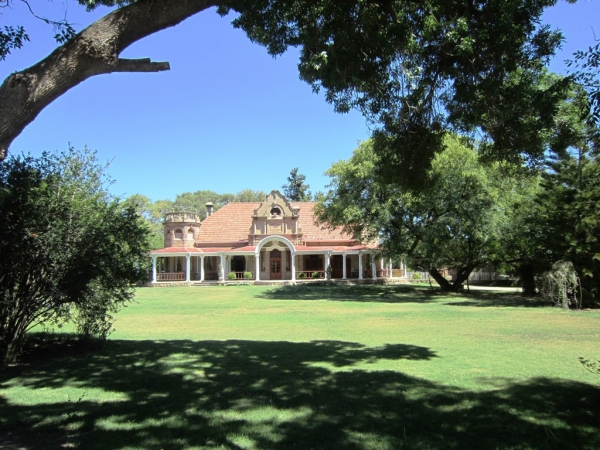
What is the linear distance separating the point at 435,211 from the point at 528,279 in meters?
7.23

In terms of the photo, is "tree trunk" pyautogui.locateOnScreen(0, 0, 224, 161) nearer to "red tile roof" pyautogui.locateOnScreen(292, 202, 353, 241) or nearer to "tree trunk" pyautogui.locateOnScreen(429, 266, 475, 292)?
"tree trunk" pyautogui.locateOnScreen(429, 266, 475, 292)

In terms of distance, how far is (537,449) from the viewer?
13.9ft

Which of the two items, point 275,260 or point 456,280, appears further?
point 275,260

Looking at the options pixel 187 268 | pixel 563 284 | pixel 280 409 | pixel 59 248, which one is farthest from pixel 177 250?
pixel 280 409

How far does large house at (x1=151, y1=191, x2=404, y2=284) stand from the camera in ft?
142

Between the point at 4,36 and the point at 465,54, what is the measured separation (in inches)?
244

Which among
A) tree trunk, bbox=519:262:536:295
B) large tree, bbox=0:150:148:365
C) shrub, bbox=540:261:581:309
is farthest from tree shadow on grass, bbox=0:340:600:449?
tree trunk, bbox=519:262:536:295

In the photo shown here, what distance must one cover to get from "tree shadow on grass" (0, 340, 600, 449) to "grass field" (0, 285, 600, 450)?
19 mm

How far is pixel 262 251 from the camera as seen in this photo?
44.9 meters

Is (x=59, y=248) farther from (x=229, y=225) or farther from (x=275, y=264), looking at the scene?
(x=229, y=225)

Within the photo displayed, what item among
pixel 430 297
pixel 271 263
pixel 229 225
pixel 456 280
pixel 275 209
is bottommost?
pixel 430 297

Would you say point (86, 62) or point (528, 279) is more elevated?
point (86, 62)

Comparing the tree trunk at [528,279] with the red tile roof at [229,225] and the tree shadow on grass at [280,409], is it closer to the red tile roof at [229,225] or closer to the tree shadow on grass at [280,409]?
the tree shadow on grass at [280,409]

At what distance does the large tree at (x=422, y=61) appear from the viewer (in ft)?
22.8
